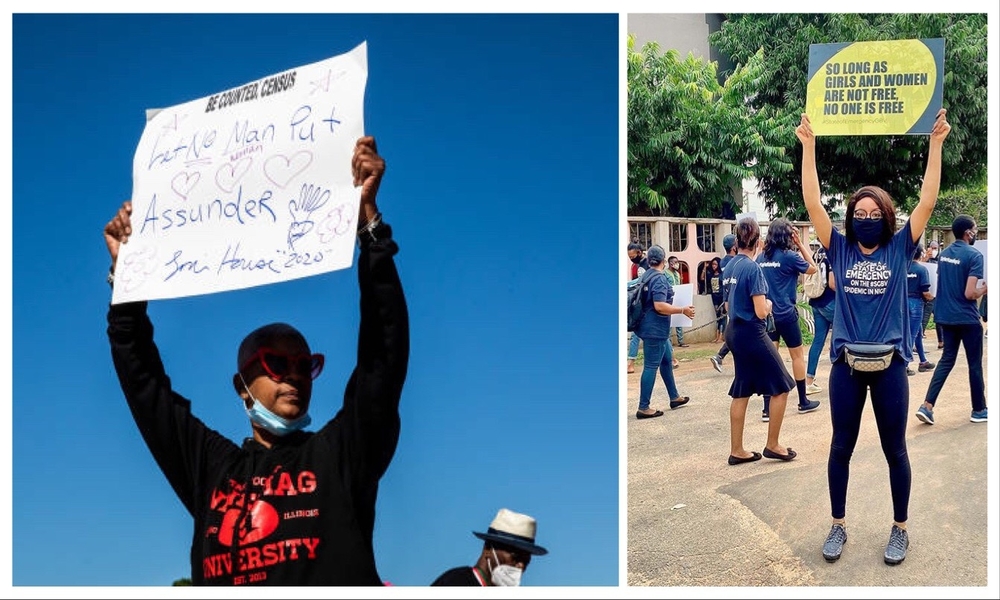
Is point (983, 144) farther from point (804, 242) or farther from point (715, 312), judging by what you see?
point (715, 312)

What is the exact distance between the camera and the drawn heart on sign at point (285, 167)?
304cm

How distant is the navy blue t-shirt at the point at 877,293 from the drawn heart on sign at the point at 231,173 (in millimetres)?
2578

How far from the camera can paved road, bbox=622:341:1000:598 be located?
4281 mm

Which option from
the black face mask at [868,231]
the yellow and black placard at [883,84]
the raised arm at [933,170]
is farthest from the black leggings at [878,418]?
the yellow and black placard at [883,84]

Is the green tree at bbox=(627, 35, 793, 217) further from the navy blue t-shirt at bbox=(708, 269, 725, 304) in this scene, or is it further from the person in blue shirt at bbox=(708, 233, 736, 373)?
the navy blue t-shirt at bbox=(708, 269, 725, 304)

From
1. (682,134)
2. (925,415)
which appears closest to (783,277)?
(925,415)

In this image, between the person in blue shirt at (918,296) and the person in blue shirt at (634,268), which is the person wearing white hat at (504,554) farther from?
the person in blue shirt at (634,268)

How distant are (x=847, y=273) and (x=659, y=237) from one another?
12.0 feet

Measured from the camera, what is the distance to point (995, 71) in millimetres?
3848

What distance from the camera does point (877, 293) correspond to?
13.3 feet

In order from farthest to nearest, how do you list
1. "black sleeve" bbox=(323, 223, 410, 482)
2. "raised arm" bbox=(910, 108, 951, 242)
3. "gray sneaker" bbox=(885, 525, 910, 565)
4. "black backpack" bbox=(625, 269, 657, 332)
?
"black backpack" bbox=(625, 269, 657, 332)
"gray sneaker" bbox=(885, 525, 910, 565)
"raised arm" bbox=(910, 108, 951, 242)
"black sleeve" bbox=(323, 223, 410, 482)

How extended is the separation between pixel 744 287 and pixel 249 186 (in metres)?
3.31

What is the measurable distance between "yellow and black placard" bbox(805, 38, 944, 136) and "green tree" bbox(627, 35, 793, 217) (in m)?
3.61

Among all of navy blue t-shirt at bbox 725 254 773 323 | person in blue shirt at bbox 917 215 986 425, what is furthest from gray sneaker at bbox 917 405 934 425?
navy blue t-shirt at bbox 725 254 773 323
